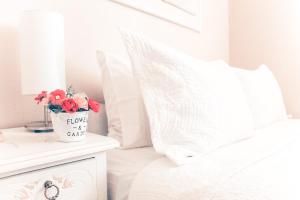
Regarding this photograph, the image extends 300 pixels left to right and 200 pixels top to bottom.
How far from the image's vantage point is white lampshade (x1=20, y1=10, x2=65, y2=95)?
2.89 feet

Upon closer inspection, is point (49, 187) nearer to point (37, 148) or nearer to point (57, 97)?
point (37, 148)

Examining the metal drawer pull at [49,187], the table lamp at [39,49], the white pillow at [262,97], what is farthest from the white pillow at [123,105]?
the white pillow at [262,97]

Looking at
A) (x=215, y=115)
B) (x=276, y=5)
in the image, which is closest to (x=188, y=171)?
(x=215, y=115)

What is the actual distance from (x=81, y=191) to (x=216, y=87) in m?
0.60

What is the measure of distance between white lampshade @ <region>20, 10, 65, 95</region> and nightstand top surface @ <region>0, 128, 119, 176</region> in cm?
15

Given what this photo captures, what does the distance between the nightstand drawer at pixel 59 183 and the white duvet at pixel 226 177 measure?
0.13 m

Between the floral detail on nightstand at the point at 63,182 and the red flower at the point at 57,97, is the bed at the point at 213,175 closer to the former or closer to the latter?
the floral detail on nightstand at the point at 63,182

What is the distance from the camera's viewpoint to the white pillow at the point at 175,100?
920 millimetres

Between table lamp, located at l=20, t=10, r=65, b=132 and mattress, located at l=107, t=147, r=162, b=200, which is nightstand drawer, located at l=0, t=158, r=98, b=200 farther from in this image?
table lamp, located at l=20, t=10, r=65, b=132

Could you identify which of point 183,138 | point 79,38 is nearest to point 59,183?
point 183,138

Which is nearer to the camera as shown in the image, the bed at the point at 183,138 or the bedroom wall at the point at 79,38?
the bed at the point at 183,138

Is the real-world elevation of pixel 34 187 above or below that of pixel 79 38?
below

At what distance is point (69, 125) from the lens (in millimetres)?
791

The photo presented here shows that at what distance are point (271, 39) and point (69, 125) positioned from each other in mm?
2314
